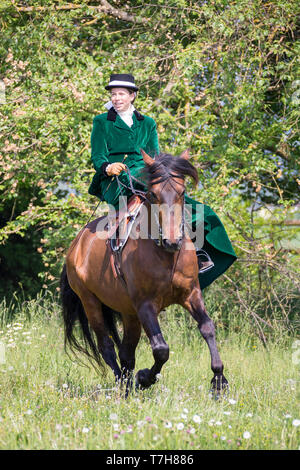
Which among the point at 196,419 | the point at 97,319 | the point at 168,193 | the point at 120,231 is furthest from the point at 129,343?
the point at 196,419

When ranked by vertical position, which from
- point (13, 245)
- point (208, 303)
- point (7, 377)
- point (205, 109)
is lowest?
point (7, 377)

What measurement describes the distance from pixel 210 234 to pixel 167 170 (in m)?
0.92

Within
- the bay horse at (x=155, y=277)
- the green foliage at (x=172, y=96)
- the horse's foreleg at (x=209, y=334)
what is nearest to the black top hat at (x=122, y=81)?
the bay horse at (x=155, y=277)

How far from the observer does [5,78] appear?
8.78m

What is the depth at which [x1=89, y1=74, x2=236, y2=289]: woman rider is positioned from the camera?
5441 millimetres

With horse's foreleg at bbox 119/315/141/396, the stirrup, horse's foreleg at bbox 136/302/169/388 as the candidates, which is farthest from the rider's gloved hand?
horse's foreleg at bbox 119/315/141/396

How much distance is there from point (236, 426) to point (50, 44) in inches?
264

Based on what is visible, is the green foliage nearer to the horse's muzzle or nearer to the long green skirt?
the long green skirt

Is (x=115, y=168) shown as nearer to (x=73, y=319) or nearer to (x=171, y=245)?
(x=171, y=245)

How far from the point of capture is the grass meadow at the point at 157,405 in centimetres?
362

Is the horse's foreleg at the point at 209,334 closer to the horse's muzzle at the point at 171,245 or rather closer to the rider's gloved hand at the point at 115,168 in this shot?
the horse's muzzle at the point at 171,245

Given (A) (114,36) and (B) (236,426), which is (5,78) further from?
(B) (236,426)
